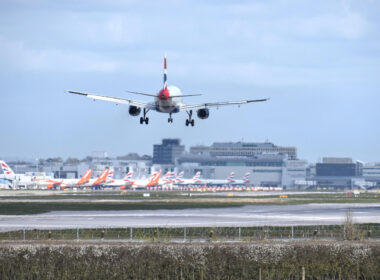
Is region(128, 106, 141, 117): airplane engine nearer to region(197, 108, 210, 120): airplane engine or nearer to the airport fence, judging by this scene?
region(197, 108, 210, 120): airplane engine

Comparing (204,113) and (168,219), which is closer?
(168,219)

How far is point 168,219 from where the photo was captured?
103 metres

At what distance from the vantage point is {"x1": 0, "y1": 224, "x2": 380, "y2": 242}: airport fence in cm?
7169

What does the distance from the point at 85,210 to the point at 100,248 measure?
77.0m

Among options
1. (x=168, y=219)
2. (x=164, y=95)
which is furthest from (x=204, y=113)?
(x=168, y=219)

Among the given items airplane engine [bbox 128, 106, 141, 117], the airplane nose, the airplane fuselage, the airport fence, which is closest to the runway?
the airport fence

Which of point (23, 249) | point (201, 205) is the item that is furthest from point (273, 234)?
point (201, 205)

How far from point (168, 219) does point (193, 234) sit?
84.4 feet

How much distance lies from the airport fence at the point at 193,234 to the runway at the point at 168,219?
26.6 feet

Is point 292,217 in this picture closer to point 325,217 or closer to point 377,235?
point 325,217

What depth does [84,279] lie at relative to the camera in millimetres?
47906

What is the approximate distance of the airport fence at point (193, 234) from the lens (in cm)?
7169

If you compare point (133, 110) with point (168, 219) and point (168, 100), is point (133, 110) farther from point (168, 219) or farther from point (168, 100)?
point (168, 219)

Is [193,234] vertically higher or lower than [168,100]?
Answer: lower
